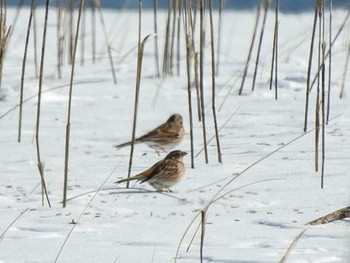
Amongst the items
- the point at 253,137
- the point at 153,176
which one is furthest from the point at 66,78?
the point at 153,176

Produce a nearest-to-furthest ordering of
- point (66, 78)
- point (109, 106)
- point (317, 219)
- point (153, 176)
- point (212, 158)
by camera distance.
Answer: point (317, 219), point (153, 176), point (212, 158), point (109, 106), point (66, 78)

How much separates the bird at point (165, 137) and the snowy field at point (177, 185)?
8 centimetres

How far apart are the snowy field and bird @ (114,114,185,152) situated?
0.08 m

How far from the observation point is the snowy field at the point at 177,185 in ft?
11.1

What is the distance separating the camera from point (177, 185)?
4.52 m

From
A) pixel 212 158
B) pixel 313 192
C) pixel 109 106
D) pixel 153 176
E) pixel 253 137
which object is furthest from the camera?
pixel 109 106

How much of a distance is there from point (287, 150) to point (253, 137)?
0.41 m

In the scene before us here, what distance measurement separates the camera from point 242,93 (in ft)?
21.6

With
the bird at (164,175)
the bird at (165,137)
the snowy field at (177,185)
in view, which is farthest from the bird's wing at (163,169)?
the bird at (165,137)

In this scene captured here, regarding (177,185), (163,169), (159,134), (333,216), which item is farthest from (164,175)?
(159,134)

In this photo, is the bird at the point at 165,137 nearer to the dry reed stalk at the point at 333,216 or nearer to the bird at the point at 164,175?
the bird at the point at 164,175

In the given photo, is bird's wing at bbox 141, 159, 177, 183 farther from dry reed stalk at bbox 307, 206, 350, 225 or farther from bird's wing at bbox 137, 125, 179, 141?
dry reed stalk at bbox 307, 206, 350, 225

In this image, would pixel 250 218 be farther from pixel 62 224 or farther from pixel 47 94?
pixel 47 94

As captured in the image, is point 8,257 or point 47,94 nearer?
point 8,257
